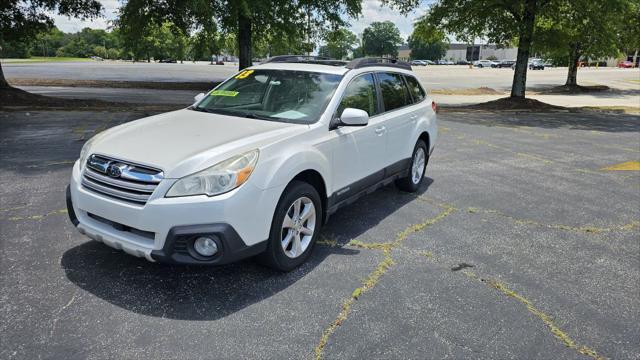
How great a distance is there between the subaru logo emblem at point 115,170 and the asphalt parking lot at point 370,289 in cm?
85

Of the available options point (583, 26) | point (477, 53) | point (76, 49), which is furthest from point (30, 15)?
point (477, 53)

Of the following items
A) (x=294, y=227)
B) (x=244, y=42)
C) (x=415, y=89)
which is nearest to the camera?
(x=294, y=227)

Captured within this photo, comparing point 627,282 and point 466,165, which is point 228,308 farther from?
point 466,165

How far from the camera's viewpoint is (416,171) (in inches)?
252

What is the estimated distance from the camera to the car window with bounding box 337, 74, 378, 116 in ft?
15.1

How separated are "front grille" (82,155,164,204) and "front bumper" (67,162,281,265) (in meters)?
0.05

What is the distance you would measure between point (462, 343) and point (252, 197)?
5.61 feet

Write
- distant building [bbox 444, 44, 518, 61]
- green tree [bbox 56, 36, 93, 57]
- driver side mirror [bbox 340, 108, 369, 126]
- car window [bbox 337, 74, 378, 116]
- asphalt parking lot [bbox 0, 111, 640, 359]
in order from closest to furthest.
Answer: asphalt parking lot [bbox 0, 111, 640, 359] < driver side mirror [bbox 340, 108, 369, 126] < car window [bbox 337, 74, 378, 116] < green tree [bbox 56, 36, 93, 57] < distant building [bbox 444, 44, 518, 61]

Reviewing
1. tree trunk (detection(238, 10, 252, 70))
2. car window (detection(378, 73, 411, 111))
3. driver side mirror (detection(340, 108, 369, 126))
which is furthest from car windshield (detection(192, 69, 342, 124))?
tree trunk (detection(238, 10, 252, 70))

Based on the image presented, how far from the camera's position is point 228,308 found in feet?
11.0

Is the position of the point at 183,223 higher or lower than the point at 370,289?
higher

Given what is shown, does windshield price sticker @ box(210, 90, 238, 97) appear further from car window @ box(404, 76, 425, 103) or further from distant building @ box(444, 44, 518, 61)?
distant building @ box(444, 44, 518, 61)

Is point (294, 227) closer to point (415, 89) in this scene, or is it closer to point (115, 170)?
point (115, 170)

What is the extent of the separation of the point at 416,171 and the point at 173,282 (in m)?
3.78
